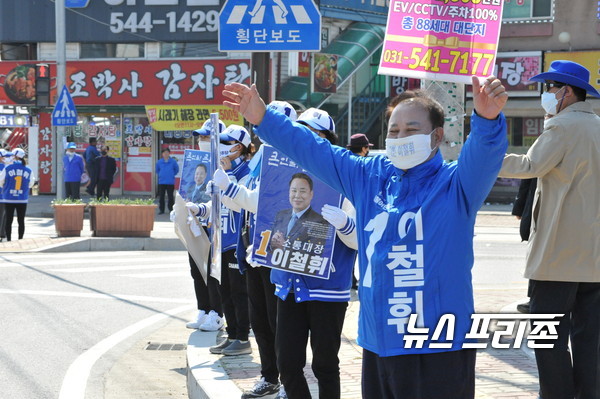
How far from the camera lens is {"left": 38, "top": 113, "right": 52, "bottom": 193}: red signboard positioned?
30578 mm

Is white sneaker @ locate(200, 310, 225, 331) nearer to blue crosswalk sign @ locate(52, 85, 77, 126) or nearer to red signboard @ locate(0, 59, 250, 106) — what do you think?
blue crosswalk sign @ locate(52, 85, 77, 126)

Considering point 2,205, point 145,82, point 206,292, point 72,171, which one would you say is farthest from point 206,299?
point 145,82

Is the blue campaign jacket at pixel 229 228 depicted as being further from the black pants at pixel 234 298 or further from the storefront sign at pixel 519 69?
the storefront sign at pixel 519 69

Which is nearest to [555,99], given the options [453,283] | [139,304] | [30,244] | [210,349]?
[453,283]

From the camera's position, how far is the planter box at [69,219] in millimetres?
17297

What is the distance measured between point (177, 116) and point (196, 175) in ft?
68.9

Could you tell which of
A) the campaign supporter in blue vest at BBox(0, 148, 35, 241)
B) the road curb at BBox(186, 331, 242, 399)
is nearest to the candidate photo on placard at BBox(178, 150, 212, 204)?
the road curb at BBox(186, 331, 242, 399)

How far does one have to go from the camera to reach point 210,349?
24.6 ft

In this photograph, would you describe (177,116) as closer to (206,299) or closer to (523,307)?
(206,299)

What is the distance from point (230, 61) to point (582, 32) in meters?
11.0

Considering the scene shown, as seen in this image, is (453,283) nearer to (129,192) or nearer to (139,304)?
(139,304)

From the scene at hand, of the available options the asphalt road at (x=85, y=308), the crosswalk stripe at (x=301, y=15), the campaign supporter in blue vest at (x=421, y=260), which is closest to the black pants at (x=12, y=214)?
the asphalt road at (x=85, y=308)

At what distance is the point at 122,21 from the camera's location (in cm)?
2997

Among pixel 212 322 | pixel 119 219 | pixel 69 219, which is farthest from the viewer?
pixel 69 219
